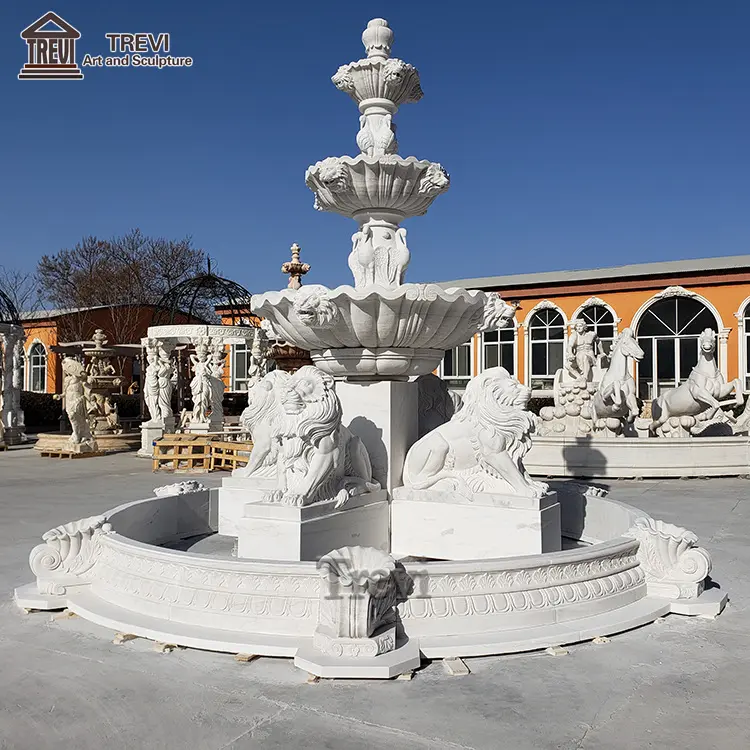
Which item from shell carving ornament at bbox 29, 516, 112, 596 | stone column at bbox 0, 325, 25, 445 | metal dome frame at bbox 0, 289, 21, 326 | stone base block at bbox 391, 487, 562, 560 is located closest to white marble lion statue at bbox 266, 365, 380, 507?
stone base block at bbox 391, 487, 562, 560

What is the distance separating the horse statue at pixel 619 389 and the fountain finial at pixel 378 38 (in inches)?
318

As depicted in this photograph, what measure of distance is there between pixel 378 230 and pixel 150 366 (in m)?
12.6

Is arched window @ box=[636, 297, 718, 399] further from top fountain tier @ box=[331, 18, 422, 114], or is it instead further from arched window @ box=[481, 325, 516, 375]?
top fountain tier @ box=[331, 18, 422, 114]

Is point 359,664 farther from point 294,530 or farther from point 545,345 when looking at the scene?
point 545,345

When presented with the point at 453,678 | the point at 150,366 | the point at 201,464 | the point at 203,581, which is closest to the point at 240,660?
the point at 203,581

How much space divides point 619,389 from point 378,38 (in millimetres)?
8347

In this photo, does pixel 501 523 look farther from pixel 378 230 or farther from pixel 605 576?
pixel 378 230

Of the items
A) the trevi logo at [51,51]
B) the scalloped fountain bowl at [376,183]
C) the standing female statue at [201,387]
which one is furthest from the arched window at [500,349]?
the scalloped fountain bowl at [376,183]

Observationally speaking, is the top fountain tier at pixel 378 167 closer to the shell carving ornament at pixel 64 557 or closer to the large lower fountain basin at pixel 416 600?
the large lower fountain basin at pixel 416 600

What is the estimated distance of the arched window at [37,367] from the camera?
35531mm

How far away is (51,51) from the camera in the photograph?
10.1 m

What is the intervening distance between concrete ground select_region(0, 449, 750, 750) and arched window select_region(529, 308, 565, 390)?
84.9ft

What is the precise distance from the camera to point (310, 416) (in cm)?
512

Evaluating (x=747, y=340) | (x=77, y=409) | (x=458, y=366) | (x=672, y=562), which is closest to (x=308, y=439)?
(x=672, y=562)
